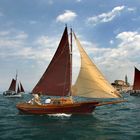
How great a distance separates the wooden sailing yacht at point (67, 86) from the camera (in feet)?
102

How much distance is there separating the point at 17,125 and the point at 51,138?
6.90 meters

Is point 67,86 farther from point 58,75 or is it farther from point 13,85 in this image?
point 13,85

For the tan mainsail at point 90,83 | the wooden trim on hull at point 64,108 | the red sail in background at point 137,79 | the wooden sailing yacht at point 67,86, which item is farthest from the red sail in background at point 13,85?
the tan mainsail at point 90,83

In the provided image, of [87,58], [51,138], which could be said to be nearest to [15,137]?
[51,138]

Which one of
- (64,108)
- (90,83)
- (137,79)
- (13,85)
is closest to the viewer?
(90,83)

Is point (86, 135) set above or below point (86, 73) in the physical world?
below

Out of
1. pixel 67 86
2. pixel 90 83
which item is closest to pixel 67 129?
pixel 90 83

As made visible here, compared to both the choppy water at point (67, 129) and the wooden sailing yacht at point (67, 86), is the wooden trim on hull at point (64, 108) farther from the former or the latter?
the choppy water at point (67, 129)

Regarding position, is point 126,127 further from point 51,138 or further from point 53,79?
point 53,79

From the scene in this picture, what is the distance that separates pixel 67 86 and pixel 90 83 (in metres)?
3.53

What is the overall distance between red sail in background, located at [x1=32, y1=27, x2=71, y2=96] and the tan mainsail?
212 centimetres

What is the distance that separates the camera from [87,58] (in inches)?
1257

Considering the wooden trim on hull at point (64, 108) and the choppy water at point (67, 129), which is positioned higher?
the wooden trim on hull at point (64, 108)

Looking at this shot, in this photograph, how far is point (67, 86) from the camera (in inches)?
1326
